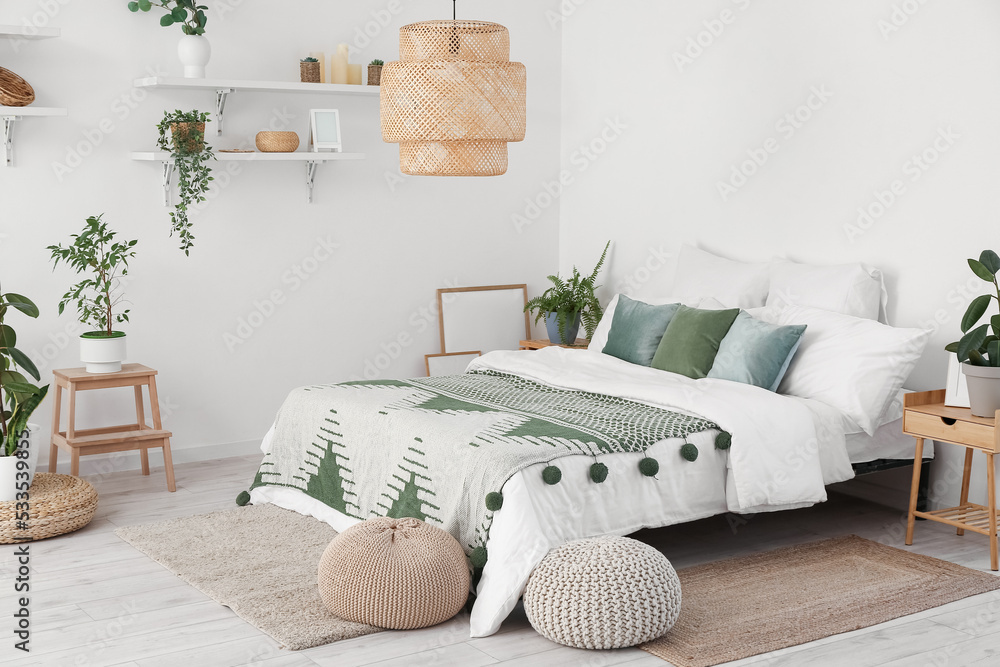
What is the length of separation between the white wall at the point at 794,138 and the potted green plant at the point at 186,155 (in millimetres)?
2211

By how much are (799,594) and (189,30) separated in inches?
143

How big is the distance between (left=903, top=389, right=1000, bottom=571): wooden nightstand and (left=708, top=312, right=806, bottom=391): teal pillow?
47 centimetres

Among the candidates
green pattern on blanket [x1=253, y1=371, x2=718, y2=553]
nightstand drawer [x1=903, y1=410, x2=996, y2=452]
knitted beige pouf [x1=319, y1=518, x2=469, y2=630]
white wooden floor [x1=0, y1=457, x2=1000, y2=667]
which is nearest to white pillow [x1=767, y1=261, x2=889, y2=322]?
nightstand drawer [x1=903, y1=410, x2=996, y2=452]

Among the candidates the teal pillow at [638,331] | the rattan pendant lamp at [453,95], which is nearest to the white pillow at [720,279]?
the teal pillow at [638,331]

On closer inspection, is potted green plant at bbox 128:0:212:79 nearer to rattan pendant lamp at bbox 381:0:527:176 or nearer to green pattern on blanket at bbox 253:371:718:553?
green pattern on blanket at bbox 253:371:718:553

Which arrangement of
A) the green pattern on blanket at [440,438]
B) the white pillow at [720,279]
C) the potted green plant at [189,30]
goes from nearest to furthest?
the green pattern on blanket at [440,438], the white pillow at [720,279], the potted green plant at [189,30]

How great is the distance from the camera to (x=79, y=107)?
16.0 feet

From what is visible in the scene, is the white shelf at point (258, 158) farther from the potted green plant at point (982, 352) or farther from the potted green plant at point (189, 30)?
the potted green plant at point (982, 352)

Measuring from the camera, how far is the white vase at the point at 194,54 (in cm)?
491

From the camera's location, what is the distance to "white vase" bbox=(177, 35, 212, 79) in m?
4.91

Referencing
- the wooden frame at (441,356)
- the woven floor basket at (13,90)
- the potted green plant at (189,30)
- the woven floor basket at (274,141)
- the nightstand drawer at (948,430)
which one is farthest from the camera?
the wooden frame at (441,356)

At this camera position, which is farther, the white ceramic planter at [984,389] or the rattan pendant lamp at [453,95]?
the white ceramic planter at [984,389]

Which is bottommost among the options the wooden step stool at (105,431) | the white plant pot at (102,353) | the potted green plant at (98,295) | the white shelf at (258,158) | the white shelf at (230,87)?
the wooden step stool at (105,431)

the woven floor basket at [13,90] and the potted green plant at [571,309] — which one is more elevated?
the woven floor basket at [13,90]
